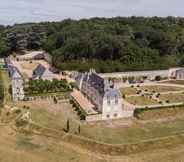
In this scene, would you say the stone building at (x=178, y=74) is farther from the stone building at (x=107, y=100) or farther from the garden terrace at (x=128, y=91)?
the stone building at (x=107, y=100)

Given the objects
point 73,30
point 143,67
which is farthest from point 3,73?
point 143,67

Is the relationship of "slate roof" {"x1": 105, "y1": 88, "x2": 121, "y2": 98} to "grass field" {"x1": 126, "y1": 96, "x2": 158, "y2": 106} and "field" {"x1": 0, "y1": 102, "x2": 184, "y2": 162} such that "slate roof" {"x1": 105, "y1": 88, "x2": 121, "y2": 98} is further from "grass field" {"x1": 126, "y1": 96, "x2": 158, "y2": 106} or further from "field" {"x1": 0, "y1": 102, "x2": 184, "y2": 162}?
"grass field" {"x1": 126, "y1": 96, "x2": 158, "y2": 106}

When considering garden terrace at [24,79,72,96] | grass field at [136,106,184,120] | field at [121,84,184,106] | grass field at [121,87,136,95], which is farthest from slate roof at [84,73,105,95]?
grass field at [121,87,136,95]

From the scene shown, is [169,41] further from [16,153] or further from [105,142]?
[16,153]

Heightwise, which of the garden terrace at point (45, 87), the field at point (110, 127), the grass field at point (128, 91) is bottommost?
the field at point (110, 127)

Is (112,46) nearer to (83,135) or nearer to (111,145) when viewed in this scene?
(83,135)

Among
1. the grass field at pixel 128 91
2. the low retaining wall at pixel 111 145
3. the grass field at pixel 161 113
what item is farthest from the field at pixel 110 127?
the grass field at pixel 128 91

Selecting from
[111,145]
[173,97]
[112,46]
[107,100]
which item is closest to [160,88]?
[173,97]

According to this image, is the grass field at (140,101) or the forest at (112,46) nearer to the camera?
the grass field at (140,101)
